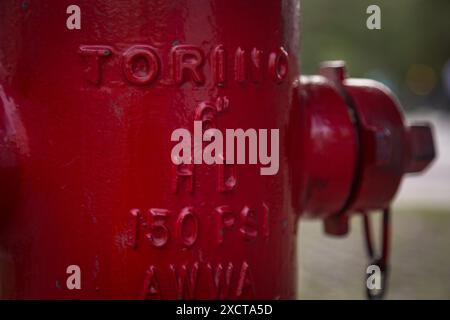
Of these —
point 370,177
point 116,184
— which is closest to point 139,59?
point 116,184

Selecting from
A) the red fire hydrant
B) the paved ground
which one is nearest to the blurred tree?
the paved ground

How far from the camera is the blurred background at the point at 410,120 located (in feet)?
11.0

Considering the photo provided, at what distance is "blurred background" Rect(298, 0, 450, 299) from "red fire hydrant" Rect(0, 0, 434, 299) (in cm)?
38

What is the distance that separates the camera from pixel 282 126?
121cm

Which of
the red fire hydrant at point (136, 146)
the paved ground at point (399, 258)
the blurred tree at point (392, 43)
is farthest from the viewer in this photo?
the blurred tree at point (392, 43)

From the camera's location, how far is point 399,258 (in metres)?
3.86

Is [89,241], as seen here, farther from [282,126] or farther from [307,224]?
[307,224]

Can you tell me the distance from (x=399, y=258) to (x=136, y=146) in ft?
9.84

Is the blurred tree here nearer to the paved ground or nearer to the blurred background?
the blurred background

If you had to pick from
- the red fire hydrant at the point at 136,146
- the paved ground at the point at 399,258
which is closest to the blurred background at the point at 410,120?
the paved ground at the point at 399,258

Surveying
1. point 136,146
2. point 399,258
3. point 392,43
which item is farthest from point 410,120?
point 392,43

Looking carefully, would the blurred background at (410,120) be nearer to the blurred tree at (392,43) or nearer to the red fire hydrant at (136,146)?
the blurred tree at (392,43)
